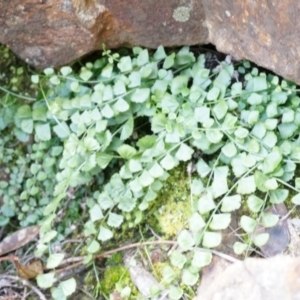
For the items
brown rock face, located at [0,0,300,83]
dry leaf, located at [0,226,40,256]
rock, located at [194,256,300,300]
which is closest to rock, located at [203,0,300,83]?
brown rock face, located at [0,0,300,83]

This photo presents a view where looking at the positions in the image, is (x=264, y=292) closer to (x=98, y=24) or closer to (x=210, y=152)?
(x=210, y=152)

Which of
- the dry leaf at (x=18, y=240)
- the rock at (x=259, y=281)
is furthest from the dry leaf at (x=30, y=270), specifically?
the rock at (x=259, y=281)

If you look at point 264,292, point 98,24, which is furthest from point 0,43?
point 264,292

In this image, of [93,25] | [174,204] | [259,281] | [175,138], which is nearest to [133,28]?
[93,25]

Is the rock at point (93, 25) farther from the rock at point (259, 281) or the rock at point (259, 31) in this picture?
the rock at point (259, 281)

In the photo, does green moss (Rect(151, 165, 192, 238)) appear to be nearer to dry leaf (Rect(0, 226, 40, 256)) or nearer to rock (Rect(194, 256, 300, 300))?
rock (Rect(194, 256, 300, 300))

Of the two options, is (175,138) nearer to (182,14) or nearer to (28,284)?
(182,14)

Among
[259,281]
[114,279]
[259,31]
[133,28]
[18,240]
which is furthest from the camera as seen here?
[18,240]
